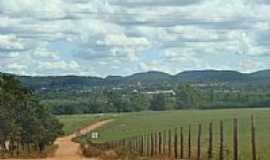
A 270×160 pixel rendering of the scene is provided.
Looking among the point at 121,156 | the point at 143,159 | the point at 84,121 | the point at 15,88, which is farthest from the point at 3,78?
the point at 84,121

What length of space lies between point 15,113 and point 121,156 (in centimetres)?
3112

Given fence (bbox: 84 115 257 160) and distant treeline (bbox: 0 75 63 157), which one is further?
distant treeline (bbox: 0 75 63 157)

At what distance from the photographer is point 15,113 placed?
75875mm

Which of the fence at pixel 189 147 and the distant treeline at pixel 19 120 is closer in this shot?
the fence at pixel 189 147

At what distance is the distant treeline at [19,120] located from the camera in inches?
2828

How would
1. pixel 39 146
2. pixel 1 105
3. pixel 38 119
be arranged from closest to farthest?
pixel 1 105 → pixel 38 119 → pixel 39 146

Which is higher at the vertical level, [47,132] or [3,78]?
[3,78]

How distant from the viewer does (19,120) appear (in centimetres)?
7794

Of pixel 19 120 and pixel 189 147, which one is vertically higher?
pixel 189 147

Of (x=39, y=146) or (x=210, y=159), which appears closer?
(x=210, y=159)

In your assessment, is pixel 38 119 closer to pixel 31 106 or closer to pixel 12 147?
pixel 31 106

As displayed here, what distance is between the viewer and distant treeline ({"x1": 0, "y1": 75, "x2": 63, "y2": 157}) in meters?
71.8

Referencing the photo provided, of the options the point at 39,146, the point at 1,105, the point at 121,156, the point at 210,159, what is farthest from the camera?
the point at 39,146

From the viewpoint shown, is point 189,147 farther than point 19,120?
No
